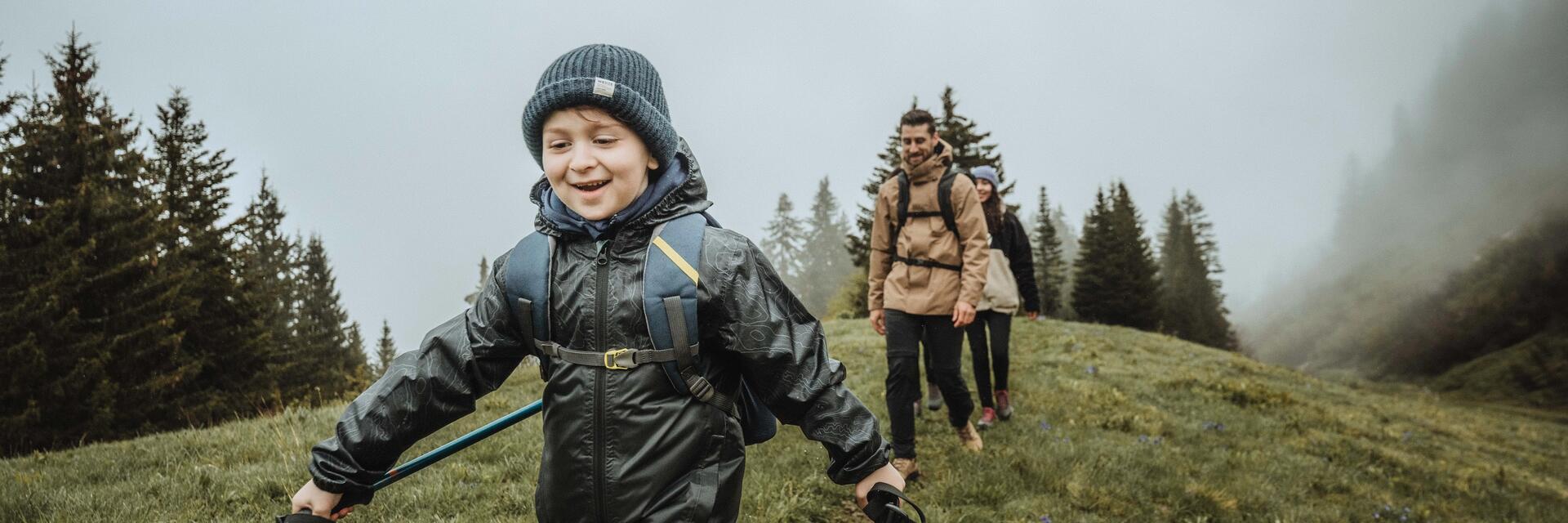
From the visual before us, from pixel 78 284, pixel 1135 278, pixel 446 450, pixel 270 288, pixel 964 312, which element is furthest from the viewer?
pixel 1135 278

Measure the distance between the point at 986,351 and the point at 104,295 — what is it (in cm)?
2118

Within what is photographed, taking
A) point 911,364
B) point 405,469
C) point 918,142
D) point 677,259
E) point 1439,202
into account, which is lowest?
point 405,469

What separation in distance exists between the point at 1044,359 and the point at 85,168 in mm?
23884

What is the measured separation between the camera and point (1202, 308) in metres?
52.4

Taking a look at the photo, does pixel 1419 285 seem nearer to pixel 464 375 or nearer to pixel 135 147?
pixel 464 375

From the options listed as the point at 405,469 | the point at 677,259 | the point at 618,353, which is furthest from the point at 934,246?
the point at 405,469

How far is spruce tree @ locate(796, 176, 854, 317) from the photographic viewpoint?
69562 mm

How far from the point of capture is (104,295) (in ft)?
54.3

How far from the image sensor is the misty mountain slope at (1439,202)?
5244 cm

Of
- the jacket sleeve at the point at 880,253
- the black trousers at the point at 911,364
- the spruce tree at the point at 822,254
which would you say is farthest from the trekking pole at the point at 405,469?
the spruce tree at the point at 822,254

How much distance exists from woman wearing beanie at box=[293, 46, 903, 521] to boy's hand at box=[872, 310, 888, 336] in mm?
3057

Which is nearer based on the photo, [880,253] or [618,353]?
[618,353]

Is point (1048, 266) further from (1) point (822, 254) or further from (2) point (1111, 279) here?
(1) point (822, 254)

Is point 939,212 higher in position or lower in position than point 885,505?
higher
